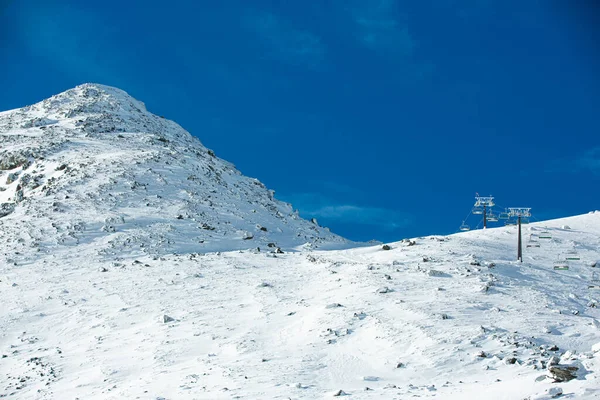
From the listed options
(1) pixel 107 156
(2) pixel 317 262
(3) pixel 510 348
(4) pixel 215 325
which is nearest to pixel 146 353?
(4) pixel 215 325

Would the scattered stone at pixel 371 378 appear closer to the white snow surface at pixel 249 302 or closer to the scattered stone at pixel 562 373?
the white snow surface at pixel 249 302

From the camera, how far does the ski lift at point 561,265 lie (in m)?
32.4

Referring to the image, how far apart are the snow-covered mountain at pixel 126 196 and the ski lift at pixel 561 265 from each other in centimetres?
1979

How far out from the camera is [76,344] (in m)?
22.2

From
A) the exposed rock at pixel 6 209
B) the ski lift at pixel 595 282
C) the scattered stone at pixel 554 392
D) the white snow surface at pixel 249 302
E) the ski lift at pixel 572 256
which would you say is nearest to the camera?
the scattered stone at pixel 554 392

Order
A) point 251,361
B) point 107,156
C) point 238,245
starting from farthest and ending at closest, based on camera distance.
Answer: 1. point 107,156
2. point 238,245
3. point 251,361

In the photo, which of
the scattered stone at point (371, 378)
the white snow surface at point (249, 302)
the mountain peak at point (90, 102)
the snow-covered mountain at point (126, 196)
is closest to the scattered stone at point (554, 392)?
the white snow surface at point (249, 302)

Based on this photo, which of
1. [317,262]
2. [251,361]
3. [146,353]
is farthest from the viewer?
[317,262]

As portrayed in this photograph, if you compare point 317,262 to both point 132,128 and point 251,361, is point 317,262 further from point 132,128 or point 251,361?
point 132,128

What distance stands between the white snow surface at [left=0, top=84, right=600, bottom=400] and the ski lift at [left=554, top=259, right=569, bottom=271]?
0.54 meters

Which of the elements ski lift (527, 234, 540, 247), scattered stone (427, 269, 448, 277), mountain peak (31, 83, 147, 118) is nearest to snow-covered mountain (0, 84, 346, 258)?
mountain peak (31, 83, 147, 118)

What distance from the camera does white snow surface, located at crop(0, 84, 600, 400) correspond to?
17.0m

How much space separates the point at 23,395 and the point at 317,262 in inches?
785

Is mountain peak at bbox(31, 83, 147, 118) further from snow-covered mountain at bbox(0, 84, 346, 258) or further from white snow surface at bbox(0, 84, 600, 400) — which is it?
white snow surface at bbox(0, 84, 600, 400)
